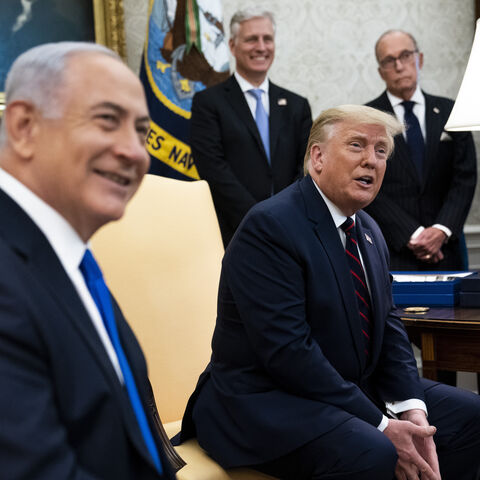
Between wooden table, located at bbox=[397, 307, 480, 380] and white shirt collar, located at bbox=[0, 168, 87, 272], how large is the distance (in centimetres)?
172

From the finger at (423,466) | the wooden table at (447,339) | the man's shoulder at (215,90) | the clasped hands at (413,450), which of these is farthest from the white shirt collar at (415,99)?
the finger at (423,466)

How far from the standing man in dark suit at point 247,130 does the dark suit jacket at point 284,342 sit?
136cm

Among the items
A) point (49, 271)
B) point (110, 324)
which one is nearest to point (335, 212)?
point (110, 324)

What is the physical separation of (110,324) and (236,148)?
8.70 ft

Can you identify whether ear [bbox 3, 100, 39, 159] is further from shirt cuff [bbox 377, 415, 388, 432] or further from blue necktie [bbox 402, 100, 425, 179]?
blue necktie [bbox 402, 100, 425, 179]

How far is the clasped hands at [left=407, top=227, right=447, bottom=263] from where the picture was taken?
3.53m

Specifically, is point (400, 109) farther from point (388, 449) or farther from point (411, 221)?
point (388, 449)

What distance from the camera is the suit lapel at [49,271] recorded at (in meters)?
0.93

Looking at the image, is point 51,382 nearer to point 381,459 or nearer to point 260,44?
point 381,459

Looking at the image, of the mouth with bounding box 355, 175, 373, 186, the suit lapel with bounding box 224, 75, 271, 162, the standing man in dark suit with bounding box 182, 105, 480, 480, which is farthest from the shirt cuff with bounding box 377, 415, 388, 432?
the suit lapel with bounding box 224, 75, 271, 162

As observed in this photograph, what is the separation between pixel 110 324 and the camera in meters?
1.05

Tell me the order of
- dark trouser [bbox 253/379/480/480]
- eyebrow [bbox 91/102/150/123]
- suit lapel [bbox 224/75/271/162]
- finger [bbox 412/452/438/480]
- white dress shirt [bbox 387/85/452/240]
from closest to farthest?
eyebrow [bbox 91/102/150/123] < dark trouser [bbox 253/379/480/480] < finger [bbox 412/452/438/480] < suit lapel [bbox 224/75/271/162] < white dress shirt [bbox 387/85/452/240]

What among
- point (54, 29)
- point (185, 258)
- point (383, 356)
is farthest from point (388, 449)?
point (54, 29)

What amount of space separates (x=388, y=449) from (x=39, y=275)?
128 cm
